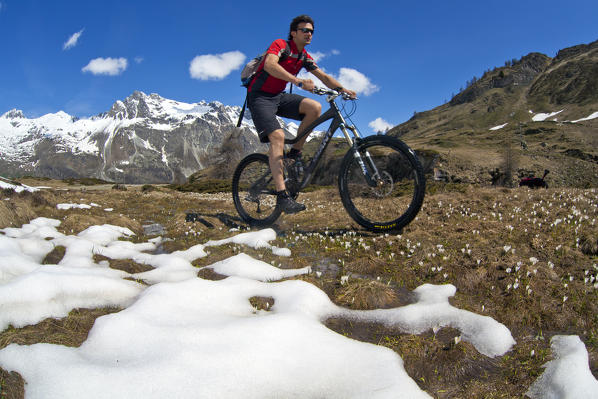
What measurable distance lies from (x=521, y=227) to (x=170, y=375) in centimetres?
567

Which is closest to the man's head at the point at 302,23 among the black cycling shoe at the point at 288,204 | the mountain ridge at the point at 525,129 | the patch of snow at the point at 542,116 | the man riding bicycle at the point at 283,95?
the man riding bicycle at the point at 283,95

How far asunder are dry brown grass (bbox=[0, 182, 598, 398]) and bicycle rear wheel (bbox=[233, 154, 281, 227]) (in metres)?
0.73

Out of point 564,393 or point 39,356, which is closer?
point 564,393

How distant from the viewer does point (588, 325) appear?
2666 millimetres

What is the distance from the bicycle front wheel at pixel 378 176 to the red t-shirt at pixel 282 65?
2.19 meters

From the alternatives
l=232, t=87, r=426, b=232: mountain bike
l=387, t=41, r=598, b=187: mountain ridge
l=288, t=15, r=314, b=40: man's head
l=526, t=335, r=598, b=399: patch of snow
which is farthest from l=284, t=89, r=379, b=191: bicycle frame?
l=387, t=41, r=598, b=187: mountain ridge

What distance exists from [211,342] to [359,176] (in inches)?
178

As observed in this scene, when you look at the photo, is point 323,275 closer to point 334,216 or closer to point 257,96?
point 334,216

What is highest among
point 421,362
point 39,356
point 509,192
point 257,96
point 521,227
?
point 257,96

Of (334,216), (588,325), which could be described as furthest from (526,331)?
(334,216)

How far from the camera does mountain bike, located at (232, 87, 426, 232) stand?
5.21 m

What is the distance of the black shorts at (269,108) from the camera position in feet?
21.5

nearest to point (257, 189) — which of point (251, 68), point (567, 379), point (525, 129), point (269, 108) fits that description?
point (269, 108)

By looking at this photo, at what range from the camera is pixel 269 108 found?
6.60 metres
